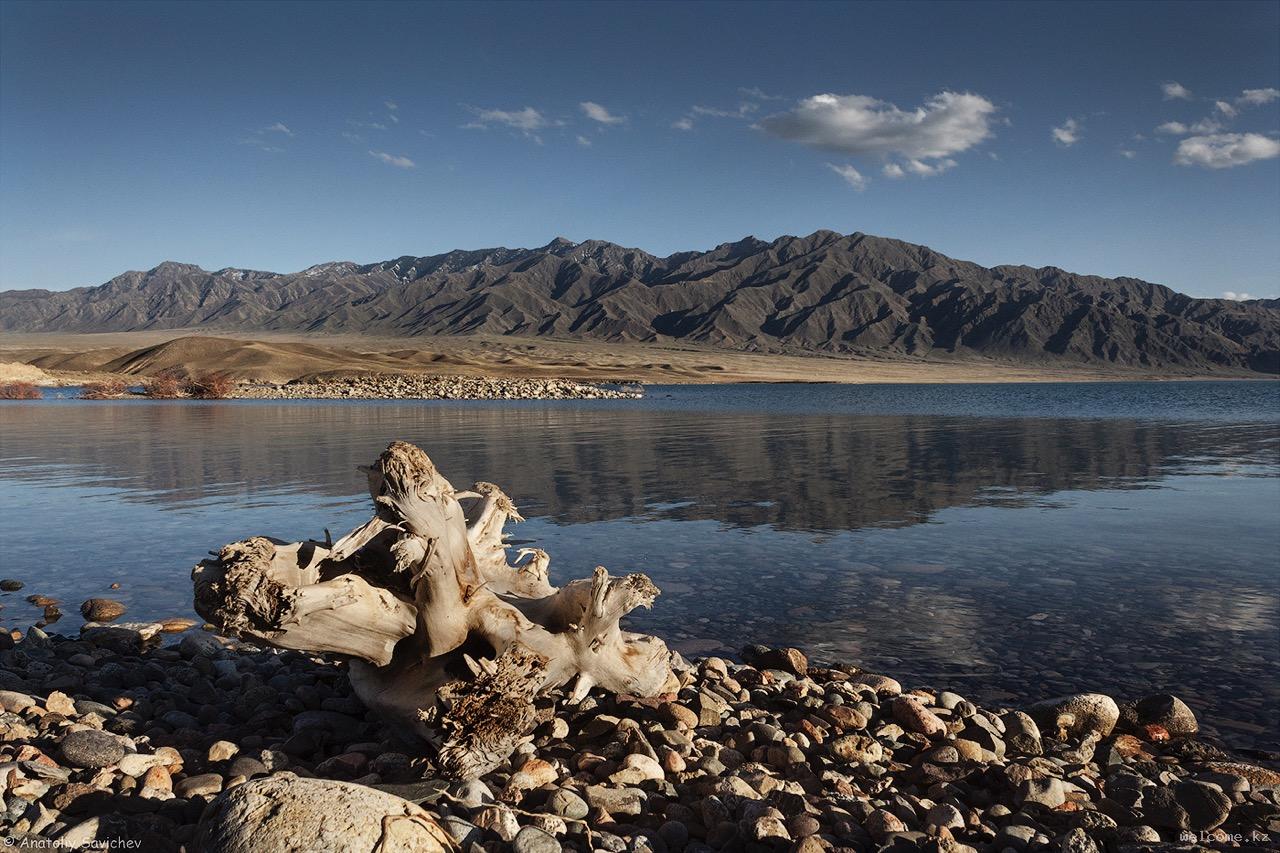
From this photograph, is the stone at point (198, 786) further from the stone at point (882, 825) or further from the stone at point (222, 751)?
the stone at point (882, 825)

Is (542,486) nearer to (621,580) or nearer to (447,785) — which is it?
(621,580)

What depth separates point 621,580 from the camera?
21.7 feet

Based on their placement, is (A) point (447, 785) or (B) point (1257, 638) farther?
(B) point (1257, 638)

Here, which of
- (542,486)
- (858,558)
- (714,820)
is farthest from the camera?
(542,486)

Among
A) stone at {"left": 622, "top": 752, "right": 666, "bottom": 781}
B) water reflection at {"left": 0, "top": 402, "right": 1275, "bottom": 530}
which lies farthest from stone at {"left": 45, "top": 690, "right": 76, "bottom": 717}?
water reflection at {"left": 0, "top": 402, "right": 1275, "bottom": 530}

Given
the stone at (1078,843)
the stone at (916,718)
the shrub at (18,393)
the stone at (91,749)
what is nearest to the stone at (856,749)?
the stone at (916,718)

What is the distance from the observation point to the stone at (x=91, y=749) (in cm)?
538

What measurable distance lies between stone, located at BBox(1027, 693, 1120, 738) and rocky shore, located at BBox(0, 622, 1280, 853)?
0.02 meters

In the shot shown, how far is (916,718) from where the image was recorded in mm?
6637

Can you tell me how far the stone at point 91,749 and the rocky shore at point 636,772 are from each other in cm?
1

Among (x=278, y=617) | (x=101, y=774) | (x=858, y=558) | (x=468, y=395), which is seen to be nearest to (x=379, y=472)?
(x=278, y=617)

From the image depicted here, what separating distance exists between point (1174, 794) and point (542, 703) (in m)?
4.23

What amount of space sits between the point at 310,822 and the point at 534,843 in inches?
45.2

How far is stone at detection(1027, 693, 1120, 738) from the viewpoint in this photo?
22.6 feet
